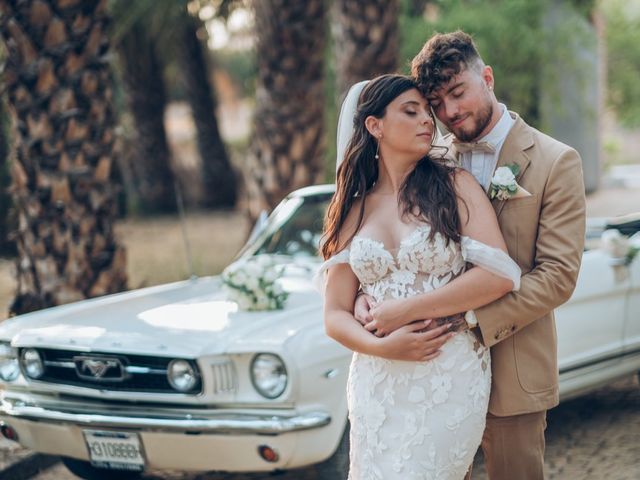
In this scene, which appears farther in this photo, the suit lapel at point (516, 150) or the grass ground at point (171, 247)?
the grass ground at point (171, 247)

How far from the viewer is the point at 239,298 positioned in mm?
4711

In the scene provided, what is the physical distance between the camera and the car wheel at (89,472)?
496 centimetres

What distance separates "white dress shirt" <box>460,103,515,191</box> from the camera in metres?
3.16

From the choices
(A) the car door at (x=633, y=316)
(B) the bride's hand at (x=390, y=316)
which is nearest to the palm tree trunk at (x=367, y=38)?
(A) the car door at (x=633, y=316)

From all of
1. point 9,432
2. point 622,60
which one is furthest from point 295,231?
point 622,60

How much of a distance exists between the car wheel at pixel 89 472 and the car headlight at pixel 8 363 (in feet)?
1.80

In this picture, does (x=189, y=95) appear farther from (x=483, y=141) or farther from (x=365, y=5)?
(x=483, y=141)

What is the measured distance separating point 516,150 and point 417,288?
57 cm

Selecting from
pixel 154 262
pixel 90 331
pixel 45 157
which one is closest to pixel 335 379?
pixel 90 331

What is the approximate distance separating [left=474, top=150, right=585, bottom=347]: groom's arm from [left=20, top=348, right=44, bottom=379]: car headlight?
8.40 feet

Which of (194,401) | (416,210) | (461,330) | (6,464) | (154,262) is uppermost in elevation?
(416,210)

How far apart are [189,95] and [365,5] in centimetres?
1184

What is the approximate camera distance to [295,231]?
18.6 ft

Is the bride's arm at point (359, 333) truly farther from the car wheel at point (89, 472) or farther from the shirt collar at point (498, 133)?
the car wheel at point (89, 472)
